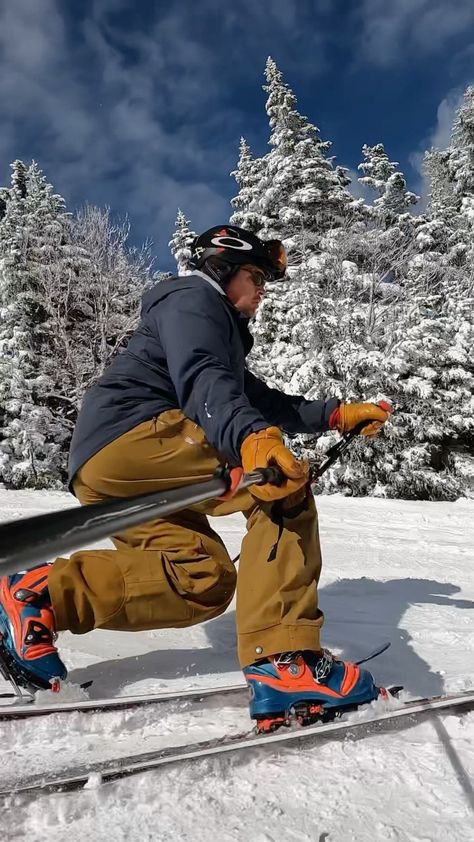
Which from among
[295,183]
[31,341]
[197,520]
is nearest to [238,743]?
[197,520]

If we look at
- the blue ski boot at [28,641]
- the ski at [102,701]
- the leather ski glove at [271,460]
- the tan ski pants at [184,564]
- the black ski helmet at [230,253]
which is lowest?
the ski at [102,701]

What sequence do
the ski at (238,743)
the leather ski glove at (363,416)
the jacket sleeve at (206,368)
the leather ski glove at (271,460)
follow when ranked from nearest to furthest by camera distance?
1. the ski at (238,743)
2. the leather ski glove at (271,460)
3. the jacket sleeve at (206,368)
4. the leather ski glove at (363,416)

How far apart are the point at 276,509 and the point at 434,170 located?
103 feet

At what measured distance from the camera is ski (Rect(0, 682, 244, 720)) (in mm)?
1694

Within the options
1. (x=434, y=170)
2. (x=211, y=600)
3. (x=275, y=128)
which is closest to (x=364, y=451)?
(x=275, y=128)

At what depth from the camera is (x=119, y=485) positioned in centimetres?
212

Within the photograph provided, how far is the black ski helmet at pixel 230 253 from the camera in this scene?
230cm

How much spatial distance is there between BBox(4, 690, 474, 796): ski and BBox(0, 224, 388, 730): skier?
110mm

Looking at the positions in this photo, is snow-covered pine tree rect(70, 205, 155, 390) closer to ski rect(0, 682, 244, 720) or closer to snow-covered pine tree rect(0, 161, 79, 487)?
snow-covered pine tree rect(0, 161, 79, 487)

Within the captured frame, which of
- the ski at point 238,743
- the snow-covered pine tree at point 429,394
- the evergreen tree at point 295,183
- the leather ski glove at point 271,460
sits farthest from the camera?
the evergreen tree at point 295,183

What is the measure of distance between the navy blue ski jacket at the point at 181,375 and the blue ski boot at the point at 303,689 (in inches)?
24.0

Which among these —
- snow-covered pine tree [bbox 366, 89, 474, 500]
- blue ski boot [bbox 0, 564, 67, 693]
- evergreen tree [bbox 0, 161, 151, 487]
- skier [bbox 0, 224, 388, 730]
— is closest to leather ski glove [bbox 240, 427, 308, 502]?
skier [bbox 0, 224, 388, 730]

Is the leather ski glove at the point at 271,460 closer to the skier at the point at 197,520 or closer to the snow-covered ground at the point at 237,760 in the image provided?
the skier at the point at 197,520

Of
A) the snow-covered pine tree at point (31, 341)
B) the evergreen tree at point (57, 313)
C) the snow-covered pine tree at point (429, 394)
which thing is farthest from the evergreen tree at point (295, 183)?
the snow-covered pine tree at point (31, 341)
